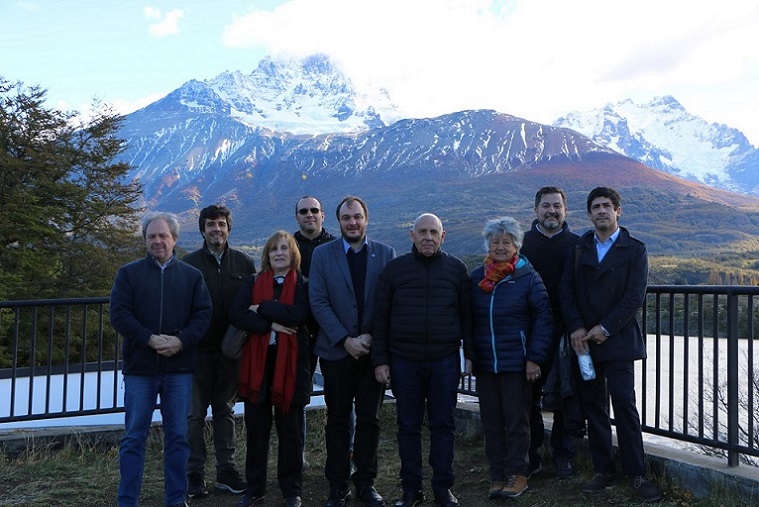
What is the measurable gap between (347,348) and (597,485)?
1698 mm

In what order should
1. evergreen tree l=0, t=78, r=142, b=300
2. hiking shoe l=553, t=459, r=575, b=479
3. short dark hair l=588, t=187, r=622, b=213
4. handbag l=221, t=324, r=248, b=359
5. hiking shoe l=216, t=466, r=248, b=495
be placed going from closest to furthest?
1. short dark hair l=588, t=187, r=622, b=213
2. handbag l=221, t=324, r=248, b=359
3. hiking shoe l=553, t=459, r=575, b=479
4. hiking shoe l=216, t=466, r=248, b=495
5. evergreen tree l=0, t=78, r=142, b=300

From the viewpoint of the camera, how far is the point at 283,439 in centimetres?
451

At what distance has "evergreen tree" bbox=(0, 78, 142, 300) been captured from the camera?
685 inches

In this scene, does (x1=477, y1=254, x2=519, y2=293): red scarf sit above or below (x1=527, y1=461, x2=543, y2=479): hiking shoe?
above

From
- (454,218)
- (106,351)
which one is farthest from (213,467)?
(454,218)

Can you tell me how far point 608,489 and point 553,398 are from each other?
0.61 m

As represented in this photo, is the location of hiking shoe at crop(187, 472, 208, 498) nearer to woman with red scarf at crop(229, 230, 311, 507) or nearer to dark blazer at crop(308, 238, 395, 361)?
woman with red scarf at crop(229, 230, 311, 507)

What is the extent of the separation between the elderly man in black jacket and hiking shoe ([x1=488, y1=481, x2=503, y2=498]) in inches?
11.2

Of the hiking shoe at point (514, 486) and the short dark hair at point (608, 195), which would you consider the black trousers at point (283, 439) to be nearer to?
the hiking shoe at point (514, 486)

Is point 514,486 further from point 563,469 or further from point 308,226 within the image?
point 308,226

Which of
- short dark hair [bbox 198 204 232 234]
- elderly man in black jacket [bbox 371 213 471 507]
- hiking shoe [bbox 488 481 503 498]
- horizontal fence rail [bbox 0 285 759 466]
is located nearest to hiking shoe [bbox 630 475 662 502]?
horizontal fence rail [bbox 0 285 759 466]

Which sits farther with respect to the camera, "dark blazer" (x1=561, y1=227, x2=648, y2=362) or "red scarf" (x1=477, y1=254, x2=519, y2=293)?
"red scarf" (x1=477, y1=254, x2=519, y2=293)

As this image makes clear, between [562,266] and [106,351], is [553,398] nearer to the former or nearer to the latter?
[562,266]

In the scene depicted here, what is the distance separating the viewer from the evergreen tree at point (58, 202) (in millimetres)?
17391
